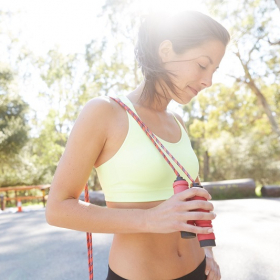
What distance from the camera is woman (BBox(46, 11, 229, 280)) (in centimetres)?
96

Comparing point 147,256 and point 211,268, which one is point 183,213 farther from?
point 211,268

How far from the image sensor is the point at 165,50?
3.97 ft

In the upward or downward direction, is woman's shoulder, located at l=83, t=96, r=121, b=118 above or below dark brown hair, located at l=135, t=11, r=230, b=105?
below

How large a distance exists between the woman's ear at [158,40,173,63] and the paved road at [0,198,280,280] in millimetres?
2737

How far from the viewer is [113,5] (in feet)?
49.2

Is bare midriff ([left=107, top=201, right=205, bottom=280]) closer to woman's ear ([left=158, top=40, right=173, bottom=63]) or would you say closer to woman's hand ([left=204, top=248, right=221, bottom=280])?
woman's hand ([left=204, top=248, right=221, bottom=280])

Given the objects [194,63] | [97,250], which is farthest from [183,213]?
[97,250]

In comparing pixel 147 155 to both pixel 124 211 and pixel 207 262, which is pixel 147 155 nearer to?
pixel 124 211

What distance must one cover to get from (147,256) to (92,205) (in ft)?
0.96

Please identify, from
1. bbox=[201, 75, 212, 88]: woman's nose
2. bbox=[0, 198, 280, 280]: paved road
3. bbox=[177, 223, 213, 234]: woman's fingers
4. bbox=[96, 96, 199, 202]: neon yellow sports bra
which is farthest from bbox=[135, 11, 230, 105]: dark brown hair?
bbox=[0, 198, 280, 280]: paved road

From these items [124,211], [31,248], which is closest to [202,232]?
[124,211]

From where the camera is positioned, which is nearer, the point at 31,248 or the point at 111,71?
the point at 31,248

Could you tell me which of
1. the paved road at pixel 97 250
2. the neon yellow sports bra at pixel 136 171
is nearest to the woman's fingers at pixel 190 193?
the neon yellow sports bra at pixel 136 171

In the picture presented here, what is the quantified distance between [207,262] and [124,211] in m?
0.57
